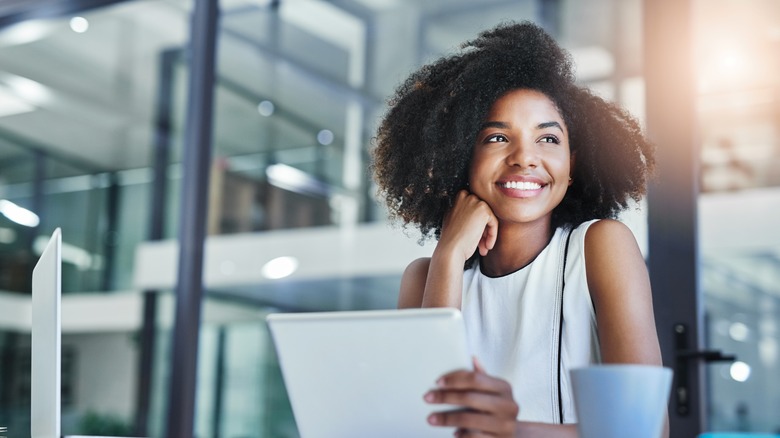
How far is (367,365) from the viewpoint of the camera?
893 mm

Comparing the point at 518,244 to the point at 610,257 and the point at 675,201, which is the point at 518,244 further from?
the point at 675,201

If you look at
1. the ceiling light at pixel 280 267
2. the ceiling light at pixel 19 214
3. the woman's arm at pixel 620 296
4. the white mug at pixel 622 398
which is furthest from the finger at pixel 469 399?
the ceiling light at pixel 19 214

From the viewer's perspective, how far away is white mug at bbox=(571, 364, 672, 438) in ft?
2.45

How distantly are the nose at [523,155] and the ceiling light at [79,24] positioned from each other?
10.3 feet

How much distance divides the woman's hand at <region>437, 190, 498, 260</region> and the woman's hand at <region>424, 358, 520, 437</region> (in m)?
0.47

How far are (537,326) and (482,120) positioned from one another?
33 centimetres

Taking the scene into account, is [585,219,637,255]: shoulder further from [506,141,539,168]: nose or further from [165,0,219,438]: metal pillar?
[165,0,219,438]: metal pillar

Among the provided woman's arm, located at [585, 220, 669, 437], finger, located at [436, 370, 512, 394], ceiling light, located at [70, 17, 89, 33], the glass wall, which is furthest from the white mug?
ceiling light, located at [70, 17, 89, 33]

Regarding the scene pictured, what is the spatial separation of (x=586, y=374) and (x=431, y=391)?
18cm

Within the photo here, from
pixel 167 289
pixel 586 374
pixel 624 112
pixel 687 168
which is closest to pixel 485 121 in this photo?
pixel 624 112

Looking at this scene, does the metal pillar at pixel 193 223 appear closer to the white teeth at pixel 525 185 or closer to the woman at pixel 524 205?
the woman at pixel 524 205

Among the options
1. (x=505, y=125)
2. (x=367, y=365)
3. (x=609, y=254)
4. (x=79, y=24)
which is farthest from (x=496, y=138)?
(x=79, y=24)

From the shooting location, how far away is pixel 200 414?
3.67 m

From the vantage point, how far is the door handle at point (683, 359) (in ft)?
7.28
